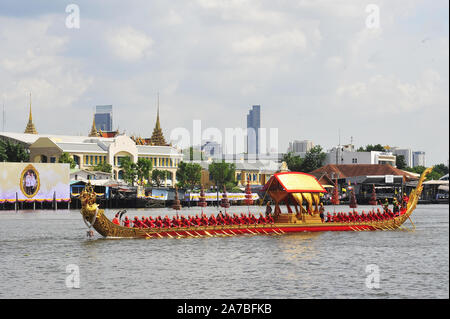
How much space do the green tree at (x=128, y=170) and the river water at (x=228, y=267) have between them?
327ft

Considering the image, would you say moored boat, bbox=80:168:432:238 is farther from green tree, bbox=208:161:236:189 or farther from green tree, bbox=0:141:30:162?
green tree, bbox=208:161:236:189

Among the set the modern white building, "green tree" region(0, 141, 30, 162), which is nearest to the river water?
"green tree" region(0, 141, 30, 162)

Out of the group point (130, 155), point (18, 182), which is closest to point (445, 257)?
point (18, 182)

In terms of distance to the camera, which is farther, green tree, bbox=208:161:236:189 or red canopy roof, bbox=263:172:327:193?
green tree, bbox=208:161:236:189

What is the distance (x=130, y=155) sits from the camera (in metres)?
179

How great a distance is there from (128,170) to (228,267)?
12150 cm

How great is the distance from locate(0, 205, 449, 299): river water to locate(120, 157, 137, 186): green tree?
9959 centimetres

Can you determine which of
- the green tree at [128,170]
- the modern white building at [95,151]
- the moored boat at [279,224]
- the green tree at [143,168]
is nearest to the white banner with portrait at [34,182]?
the green tree at [128,170]

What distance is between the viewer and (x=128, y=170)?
16125 cm

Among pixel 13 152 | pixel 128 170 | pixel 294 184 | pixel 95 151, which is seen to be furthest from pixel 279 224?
pixel 95 151

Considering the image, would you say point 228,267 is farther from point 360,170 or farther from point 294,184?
point 360,170

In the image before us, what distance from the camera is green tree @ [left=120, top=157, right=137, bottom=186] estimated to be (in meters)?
161

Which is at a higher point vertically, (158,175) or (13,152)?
(13,152)
